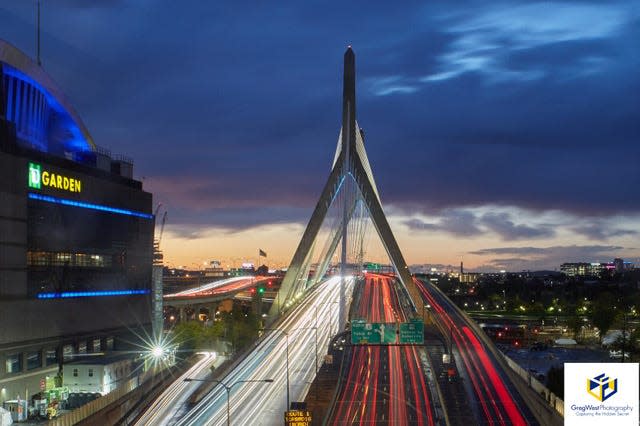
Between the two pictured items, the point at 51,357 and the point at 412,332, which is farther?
the point at 412,332

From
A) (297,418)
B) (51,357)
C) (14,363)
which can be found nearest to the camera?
(297,418)

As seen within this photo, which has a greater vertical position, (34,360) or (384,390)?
(34,360)

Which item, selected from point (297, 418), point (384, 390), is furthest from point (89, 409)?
point (384, 390)

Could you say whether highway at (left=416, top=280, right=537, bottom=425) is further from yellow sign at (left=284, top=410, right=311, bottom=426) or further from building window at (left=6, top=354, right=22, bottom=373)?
building window at (left=6, top=354, right=22, bottom=373)

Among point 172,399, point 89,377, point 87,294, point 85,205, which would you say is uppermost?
point 85,205

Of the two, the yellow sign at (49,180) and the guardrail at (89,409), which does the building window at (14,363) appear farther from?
the yellow sign at (49,180)

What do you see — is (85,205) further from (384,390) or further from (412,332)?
(384,390)

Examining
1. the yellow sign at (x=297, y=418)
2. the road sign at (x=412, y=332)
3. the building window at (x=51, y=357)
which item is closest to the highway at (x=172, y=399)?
the building window at (x=51, y=357)
